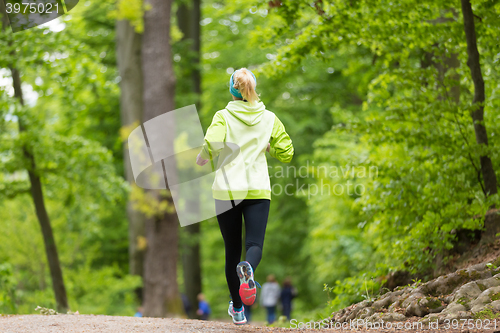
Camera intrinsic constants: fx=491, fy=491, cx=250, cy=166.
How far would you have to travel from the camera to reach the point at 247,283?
337 centimetres

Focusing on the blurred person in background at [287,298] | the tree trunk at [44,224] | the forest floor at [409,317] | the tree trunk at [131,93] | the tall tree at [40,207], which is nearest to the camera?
the forest floor at [409,317]

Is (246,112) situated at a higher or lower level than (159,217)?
higher

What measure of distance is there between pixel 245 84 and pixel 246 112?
0.21 metres

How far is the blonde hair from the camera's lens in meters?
3.61

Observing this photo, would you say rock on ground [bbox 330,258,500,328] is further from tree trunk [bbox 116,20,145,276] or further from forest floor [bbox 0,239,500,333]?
tree trunk [bbox 116,20,145,276]

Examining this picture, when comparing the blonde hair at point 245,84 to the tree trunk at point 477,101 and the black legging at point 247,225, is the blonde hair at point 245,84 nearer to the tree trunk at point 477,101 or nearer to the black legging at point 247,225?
the black legging at point 247,225

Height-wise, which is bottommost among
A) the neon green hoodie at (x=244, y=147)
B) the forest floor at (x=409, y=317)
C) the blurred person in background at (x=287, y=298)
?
the blurred person in background at (x=287, y=298)

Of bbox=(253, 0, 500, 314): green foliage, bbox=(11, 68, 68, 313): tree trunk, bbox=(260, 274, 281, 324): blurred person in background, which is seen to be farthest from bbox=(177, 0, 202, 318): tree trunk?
bbox=(253, 0, 500, 314): green foliage

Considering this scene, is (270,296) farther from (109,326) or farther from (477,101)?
(109,326)

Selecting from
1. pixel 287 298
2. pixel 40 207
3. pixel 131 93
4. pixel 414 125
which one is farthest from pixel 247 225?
pixel 287 298

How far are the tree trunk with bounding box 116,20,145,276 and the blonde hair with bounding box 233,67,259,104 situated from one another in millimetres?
7789

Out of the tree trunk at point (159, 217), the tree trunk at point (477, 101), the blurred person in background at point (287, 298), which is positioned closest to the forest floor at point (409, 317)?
the tree trunk at point (477, 101)

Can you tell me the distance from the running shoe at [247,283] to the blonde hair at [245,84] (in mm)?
1215

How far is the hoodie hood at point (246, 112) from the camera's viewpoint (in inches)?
144
